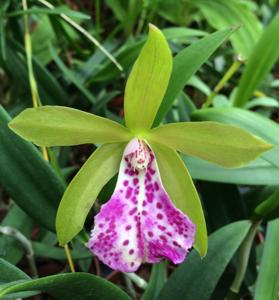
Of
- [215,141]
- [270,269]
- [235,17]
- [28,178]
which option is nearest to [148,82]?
[215,141]

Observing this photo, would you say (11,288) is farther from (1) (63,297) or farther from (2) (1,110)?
→ (2) (1,110)

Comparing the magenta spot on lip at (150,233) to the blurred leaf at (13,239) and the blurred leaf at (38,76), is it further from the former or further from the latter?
the blurred leaf at (38,76)

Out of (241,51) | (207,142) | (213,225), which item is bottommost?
(213,225)

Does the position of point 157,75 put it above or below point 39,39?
above

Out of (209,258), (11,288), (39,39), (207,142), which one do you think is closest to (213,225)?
(209,258)

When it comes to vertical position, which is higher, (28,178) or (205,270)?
(28,178)

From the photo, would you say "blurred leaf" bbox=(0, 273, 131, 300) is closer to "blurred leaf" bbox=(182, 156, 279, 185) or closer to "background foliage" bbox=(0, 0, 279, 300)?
"background foliage" bbox=(0, 0, 279, 300)

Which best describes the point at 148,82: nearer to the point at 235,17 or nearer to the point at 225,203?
the point at 225,203
